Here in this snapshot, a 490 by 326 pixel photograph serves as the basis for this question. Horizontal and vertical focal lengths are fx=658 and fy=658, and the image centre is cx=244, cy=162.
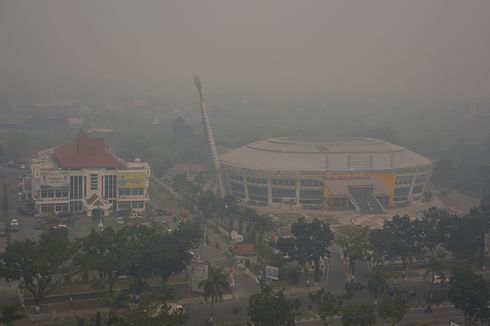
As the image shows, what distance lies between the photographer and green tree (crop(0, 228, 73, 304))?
27.5 meters

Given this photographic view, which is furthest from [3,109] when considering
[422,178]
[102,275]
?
[102,275]

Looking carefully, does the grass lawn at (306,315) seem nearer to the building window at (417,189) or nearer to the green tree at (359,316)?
the green tree at (359,316)

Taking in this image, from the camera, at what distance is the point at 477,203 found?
187 ft

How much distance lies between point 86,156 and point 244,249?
17.6 meters

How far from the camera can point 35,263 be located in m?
27.6

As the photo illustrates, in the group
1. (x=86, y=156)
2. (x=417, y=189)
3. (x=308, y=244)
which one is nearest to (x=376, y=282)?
(x=308, y=244)

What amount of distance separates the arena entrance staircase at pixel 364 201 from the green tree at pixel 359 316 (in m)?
27.3

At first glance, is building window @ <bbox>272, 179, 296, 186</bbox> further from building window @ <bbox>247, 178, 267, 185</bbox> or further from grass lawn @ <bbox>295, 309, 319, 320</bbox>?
grass lawn @ <bbox>295, 309, 319, 320</bbox>

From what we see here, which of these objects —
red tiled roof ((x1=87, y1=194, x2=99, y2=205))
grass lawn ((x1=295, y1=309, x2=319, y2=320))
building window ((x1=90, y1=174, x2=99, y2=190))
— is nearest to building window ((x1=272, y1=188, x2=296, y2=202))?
building window ((x1=90, y1=174, x2=99, y2=190))

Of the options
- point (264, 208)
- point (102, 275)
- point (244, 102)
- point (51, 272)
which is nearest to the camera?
point (51, 272)

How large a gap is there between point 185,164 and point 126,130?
103 ft

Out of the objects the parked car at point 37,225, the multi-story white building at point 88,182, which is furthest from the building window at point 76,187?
the parked car at point 37,225

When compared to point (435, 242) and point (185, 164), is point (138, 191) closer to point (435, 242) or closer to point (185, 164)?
point (435, 242)

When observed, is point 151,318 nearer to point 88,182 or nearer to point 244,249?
point 244,249
